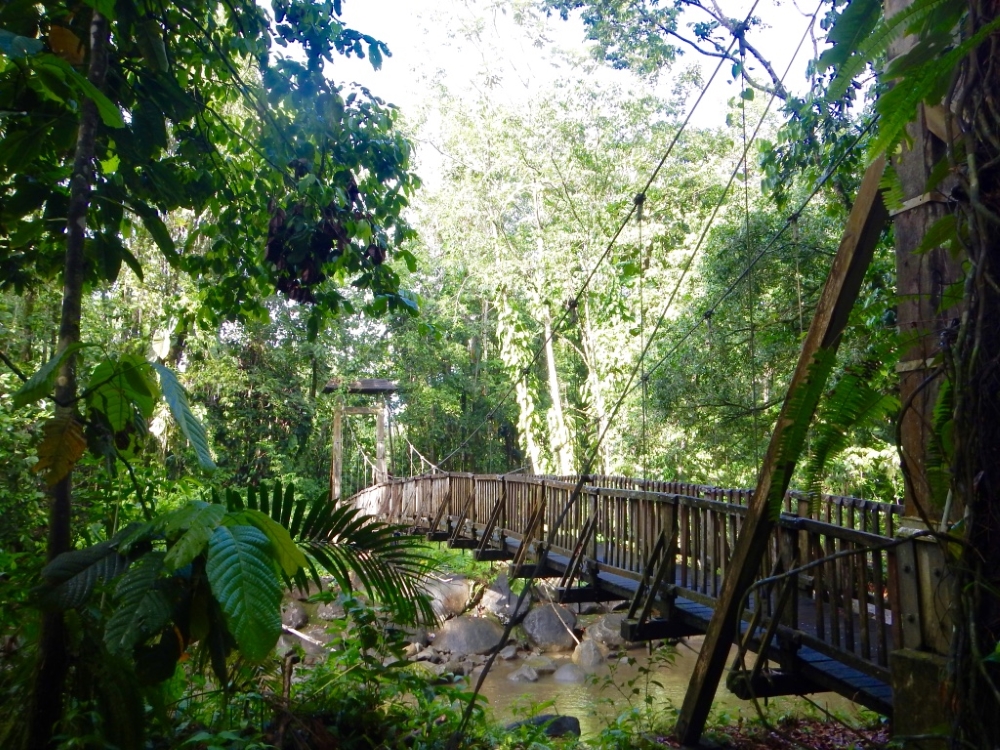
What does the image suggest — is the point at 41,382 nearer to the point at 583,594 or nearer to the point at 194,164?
the point at 194,164

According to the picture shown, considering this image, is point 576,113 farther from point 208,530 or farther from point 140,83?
point 208,530

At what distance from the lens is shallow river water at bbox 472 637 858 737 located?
5719mm

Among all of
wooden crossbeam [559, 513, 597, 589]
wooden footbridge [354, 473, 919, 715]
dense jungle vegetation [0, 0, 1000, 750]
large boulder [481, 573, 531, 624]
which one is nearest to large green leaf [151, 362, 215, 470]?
dense jungle vegetation [0, 0, 1000, 750]

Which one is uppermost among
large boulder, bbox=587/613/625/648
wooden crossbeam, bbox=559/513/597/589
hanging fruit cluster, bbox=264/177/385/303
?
hanging fruit cluster, bbox=264/177/385/303

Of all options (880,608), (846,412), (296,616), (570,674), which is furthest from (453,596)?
(846,412)

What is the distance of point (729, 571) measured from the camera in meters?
2.67

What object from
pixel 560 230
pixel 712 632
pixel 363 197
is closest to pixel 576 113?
pixel 560 230

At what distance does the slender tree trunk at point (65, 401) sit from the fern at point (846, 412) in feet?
4.80

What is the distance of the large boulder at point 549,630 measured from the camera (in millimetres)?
9617

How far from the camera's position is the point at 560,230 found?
13742 mm

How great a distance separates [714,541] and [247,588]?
2.95 m

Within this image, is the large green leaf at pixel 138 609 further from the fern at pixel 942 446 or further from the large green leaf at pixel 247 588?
A: the fern at pixel 942 446

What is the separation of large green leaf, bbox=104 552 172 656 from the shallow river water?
445 centimetres

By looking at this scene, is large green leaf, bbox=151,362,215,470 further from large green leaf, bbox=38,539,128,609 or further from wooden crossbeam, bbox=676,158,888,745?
wooden crossbeam, bbox=676,158,888,745
